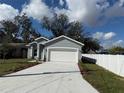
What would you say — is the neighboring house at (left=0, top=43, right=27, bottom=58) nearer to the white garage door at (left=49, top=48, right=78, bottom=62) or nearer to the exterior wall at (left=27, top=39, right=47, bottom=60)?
the exterior wall at (left=27, top=39, right=47, bottom=60)

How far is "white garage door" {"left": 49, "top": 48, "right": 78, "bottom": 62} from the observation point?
37134mm

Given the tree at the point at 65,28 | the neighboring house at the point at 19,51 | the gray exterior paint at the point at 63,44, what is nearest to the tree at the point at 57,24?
the tree at the point at 65,28

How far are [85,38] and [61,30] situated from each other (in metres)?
6.90

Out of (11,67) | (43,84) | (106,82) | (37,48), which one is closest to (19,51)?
(37,48)

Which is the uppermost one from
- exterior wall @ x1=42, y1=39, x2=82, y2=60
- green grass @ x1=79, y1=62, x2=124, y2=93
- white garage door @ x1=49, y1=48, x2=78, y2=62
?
exterior wall @ x1=42, y1=39, x2=82, y2=60

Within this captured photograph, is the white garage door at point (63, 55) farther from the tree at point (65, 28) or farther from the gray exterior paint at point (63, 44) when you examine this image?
the tree at point (65, 28)

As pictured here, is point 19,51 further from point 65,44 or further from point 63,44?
point 65,44

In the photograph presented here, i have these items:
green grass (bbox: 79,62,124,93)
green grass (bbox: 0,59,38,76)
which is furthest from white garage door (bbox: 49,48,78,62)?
green grass (bbox: 79,62,124,93)

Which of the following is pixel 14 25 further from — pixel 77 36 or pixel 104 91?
pixel 104 91

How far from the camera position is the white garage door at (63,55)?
37.1 metres

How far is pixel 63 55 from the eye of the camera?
3747cm

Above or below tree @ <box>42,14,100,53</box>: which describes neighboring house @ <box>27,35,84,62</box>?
below

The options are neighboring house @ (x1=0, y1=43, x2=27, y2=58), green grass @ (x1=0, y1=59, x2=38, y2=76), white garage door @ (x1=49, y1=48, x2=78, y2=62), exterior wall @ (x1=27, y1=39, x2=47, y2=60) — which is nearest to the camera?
green grass @ (x1=0, y1=59, x2=38, y2=76)

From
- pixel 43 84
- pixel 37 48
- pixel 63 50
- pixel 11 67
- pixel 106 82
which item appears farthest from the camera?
pixel 37 48
